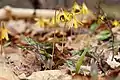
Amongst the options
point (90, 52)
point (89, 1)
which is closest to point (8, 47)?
point (90, 52)

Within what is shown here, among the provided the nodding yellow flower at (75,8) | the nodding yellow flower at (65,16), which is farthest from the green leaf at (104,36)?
the nodding yellow flower at (65,16)

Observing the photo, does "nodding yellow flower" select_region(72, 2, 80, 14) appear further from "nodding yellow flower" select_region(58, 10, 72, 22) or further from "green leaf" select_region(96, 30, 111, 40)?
"green leaf" select_region(96, 30, 111, 40)

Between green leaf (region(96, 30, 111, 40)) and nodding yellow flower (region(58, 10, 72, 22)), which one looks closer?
nodding yellow flower (region(58, 10, 72, 22))

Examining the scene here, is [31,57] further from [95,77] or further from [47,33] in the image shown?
[47,33]

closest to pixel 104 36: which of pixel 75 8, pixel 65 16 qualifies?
pixel 75 8

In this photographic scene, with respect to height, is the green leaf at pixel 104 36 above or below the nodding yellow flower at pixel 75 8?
below

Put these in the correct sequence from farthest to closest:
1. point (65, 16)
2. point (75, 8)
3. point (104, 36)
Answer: point (104, 36)
point (75, 8)
point (65, 16)

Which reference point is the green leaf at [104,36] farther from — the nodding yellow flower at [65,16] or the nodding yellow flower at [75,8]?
the nodding yellow flower at [65,16]

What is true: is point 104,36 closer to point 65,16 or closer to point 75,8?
point 75,8

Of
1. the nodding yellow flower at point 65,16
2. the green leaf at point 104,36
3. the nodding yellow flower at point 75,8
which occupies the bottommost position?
the green leaf at point 104,36

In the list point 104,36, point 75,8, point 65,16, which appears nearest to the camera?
point 65,16

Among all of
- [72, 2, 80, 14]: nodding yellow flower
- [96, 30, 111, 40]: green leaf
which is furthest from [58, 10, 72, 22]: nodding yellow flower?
[96, 30, 111, 40]: green leaf
